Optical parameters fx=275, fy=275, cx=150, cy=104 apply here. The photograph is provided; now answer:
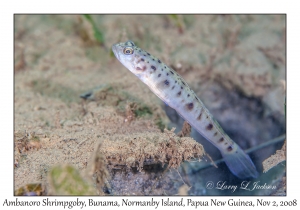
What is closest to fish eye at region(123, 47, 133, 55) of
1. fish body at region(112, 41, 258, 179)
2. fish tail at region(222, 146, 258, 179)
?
fish body at region(112, 41, 258, 179)

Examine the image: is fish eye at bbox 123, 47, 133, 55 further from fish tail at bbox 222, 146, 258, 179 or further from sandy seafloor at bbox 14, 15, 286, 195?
fish tail at bbox 222, 146, 258, 179

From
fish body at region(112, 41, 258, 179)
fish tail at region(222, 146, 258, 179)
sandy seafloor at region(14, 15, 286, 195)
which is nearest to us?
sandy seafloor at region(14, 15, 286, 195)

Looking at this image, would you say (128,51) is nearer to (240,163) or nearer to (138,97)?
(138,97)

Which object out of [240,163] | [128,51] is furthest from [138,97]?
[240,163]

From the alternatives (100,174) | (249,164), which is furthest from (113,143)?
(249,164)

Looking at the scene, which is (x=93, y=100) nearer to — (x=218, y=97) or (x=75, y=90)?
(x=75, y=90)

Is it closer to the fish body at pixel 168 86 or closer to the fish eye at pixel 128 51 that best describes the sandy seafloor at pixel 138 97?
the fish body at pixel 168 86
